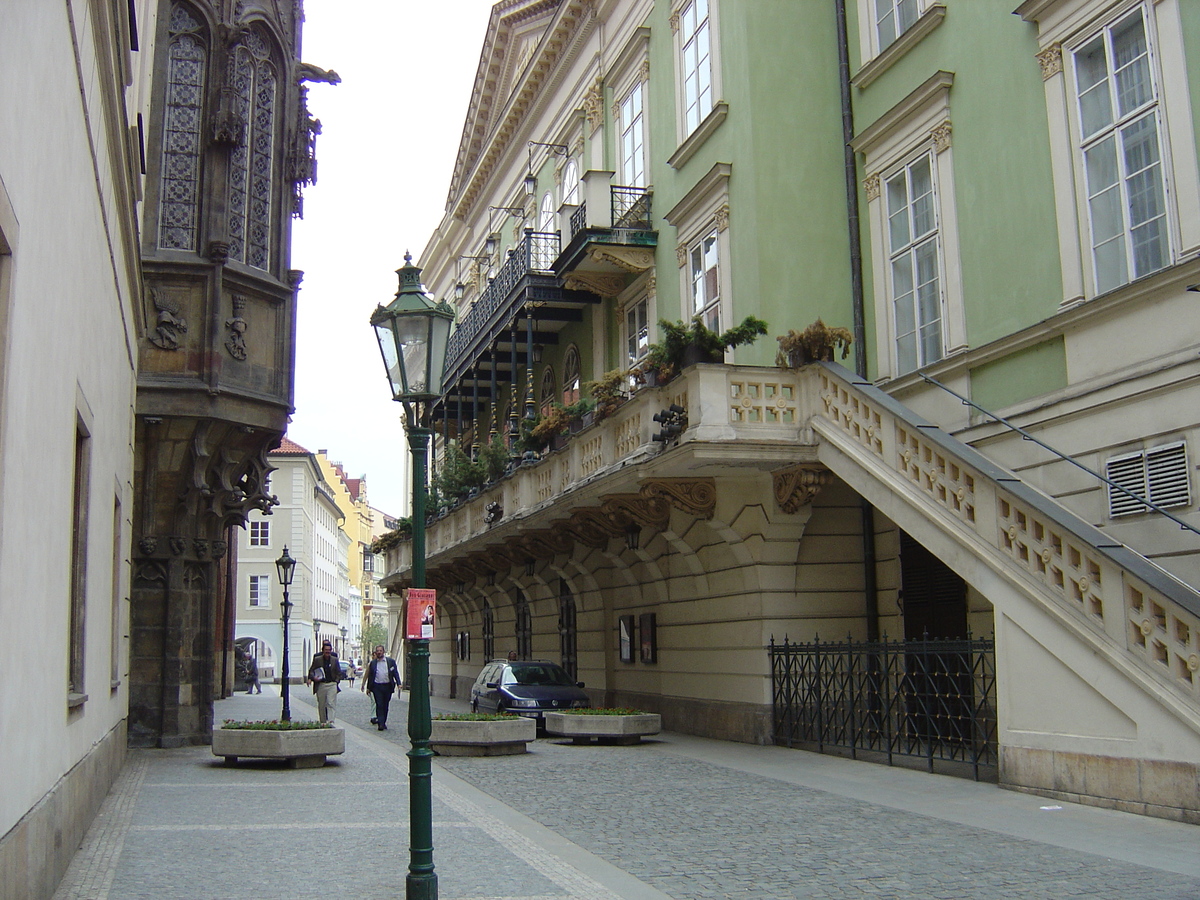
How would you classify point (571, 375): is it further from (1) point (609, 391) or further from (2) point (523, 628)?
(1) point (609, 391)

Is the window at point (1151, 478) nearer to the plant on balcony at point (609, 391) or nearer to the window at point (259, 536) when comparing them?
the plant on balcony at point (609, 391)

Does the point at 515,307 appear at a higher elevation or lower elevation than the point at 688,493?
higher

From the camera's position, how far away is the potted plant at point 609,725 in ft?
62.3

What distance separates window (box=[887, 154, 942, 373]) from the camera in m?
17.1

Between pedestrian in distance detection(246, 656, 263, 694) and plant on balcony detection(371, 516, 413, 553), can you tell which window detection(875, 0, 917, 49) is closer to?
plant on balcony detection(371, 516, 413, 553)

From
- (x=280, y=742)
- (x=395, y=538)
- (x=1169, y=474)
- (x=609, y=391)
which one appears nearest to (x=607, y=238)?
(x=609, y=391)

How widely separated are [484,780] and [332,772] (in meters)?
2.45

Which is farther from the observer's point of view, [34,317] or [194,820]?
[194,820]

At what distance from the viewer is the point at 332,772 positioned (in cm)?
1627

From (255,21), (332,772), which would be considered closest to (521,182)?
(255,21)

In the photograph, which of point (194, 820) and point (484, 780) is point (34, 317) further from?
point (484, 780)

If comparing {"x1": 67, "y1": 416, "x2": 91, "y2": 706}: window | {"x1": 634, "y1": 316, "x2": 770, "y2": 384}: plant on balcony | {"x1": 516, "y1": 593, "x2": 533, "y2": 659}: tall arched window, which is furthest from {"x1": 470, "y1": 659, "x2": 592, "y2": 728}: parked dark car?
{"x1": 67, "y1": 416, "x2": 91, "y2": 706}: window

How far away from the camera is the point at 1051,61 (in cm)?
1457

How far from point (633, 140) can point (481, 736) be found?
521 inches
